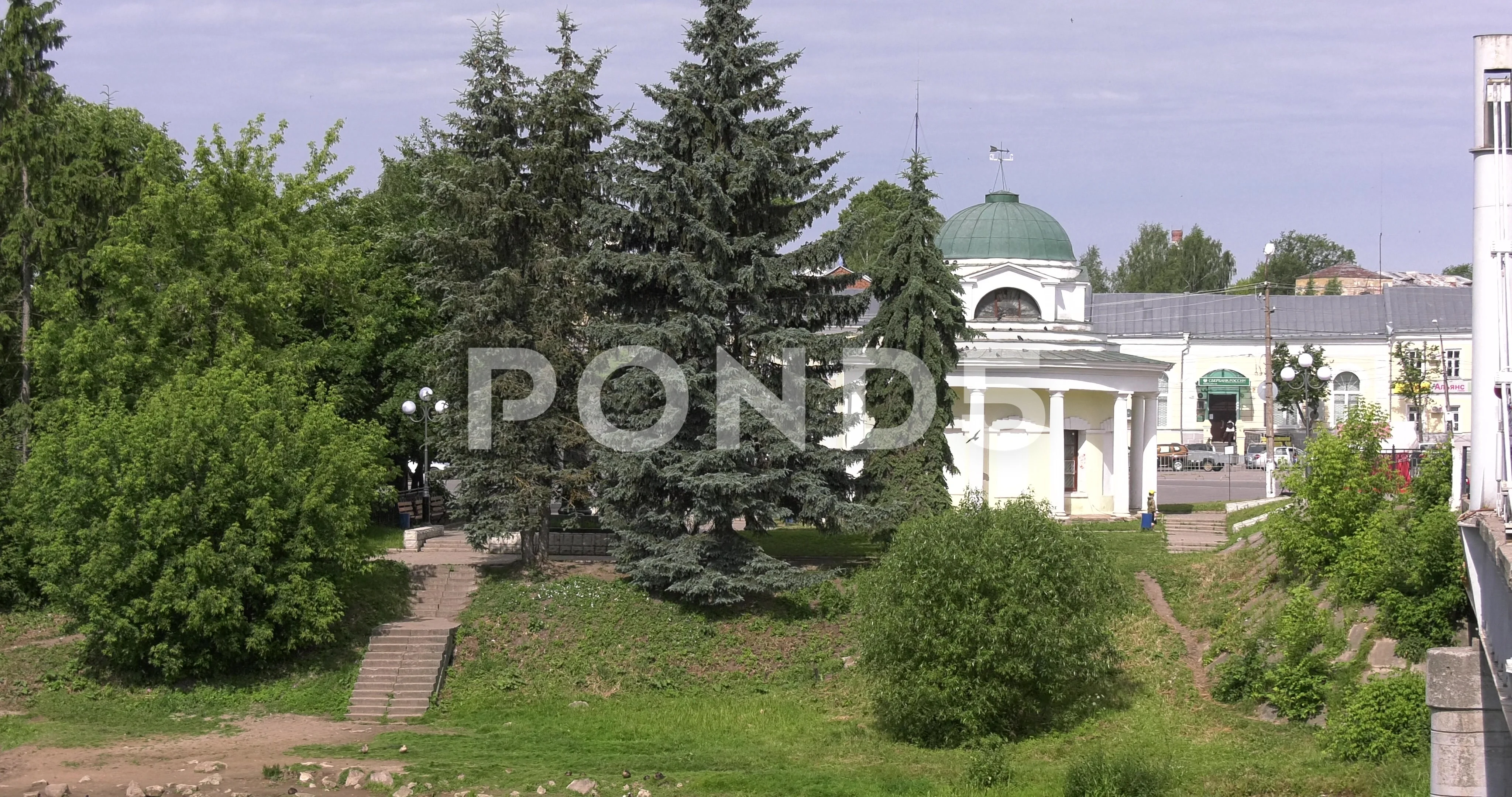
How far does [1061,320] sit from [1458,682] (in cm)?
2813

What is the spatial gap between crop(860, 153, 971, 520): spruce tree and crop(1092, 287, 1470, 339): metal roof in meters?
40.2

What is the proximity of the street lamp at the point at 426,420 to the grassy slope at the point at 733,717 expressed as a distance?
18.9ft

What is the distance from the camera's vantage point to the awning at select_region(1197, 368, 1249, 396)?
7712cm

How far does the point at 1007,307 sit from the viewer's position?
4753 centimetres

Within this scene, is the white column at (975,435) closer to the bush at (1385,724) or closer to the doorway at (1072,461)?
the doorway at (1072,461)

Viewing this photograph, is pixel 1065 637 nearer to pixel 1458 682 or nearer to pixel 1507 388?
pixel 1458 682

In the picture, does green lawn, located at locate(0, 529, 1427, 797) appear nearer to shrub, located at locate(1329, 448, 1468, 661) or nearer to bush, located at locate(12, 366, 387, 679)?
bush, located at locate(12, 366, 387, 679)

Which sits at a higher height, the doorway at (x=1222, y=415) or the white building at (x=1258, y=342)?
the white building at (x=1258, y=342)

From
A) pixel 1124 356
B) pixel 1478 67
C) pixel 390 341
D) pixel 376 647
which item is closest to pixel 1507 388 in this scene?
pixel 1478 67

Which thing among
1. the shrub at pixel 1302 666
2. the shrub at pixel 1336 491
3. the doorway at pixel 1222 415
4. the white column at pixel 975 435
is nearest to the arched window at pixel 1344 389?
the doorway at pixel 1222 415

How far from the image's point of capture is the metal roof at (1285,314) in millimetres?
76250

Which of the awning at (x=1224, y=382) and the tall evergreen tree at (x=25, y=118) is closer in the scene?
the tall evergreen tree at (x=25, y=118)

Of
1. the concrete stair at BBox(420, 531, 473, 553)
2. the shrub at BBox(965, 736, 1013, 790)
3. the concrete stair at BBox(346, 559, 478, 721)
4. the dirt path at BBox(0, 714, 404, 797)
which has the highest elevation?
the concrete stair at BBox(420, 531, 473, 553)

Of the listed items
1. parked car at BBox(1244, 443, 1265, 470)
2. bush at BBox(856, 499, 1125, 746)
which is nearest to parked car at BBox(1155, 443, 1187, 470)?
parked car at BBox(1244, 443, 1265, 470)
